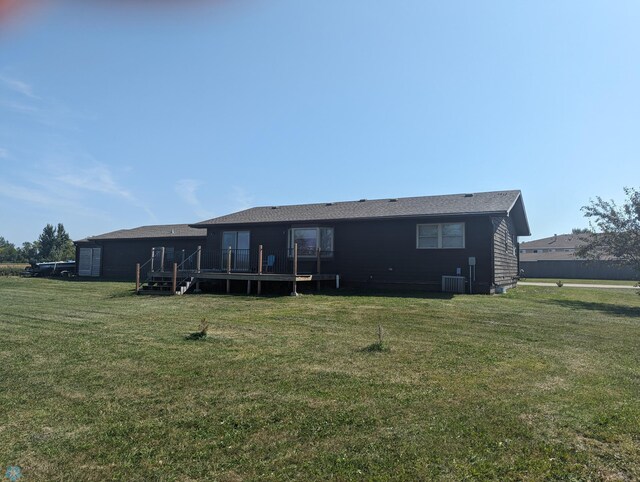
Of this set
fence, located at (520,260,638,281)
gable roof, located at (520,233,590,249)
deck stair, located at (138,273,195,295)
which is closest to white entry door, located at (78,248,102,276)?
deck stair, located at (138,273,195,295)

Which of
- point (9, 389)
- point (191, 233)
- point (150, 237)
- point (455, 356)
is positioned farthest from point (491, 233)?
point (150, 237)

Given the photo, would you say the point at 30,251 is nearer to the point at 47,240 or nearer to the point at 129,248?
the point at 47,240

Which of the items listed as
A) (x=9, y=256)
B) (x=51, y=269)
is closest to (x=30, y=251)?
(x=9, y=256)

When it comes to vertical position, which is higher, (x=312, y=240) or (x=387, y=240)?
(x=312, y=240)

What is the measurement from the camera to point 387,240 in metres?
17.2

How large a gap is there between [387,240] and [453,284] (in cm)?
304

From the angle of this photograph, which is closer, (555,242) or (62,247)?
(555,242)

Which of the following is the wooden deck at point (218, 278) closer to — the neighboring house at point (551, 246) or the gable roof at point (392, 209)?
the gable roof at point (392, 209)

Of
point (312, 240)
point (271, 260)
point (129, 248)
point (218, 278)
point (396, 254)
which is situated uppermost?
point (129, 248)

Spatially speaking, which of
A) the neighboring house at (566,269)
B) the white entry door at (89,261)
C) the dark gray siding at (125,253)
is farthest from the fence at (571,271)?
the white entry door at (89,261)

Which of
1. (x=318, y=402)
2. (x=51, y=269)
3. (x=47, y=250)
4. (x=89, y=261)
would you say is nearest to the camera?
(x=318, y=402)

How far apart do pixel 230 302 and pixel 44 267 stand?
903 inches

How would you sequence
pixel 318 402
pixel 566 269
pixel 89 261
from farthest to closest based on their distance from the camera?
pixel 566 269 < pixel 89 261 < pixel 318 402

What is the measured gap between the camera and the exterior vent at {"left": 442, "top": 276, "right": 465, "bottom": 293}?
620 inches
